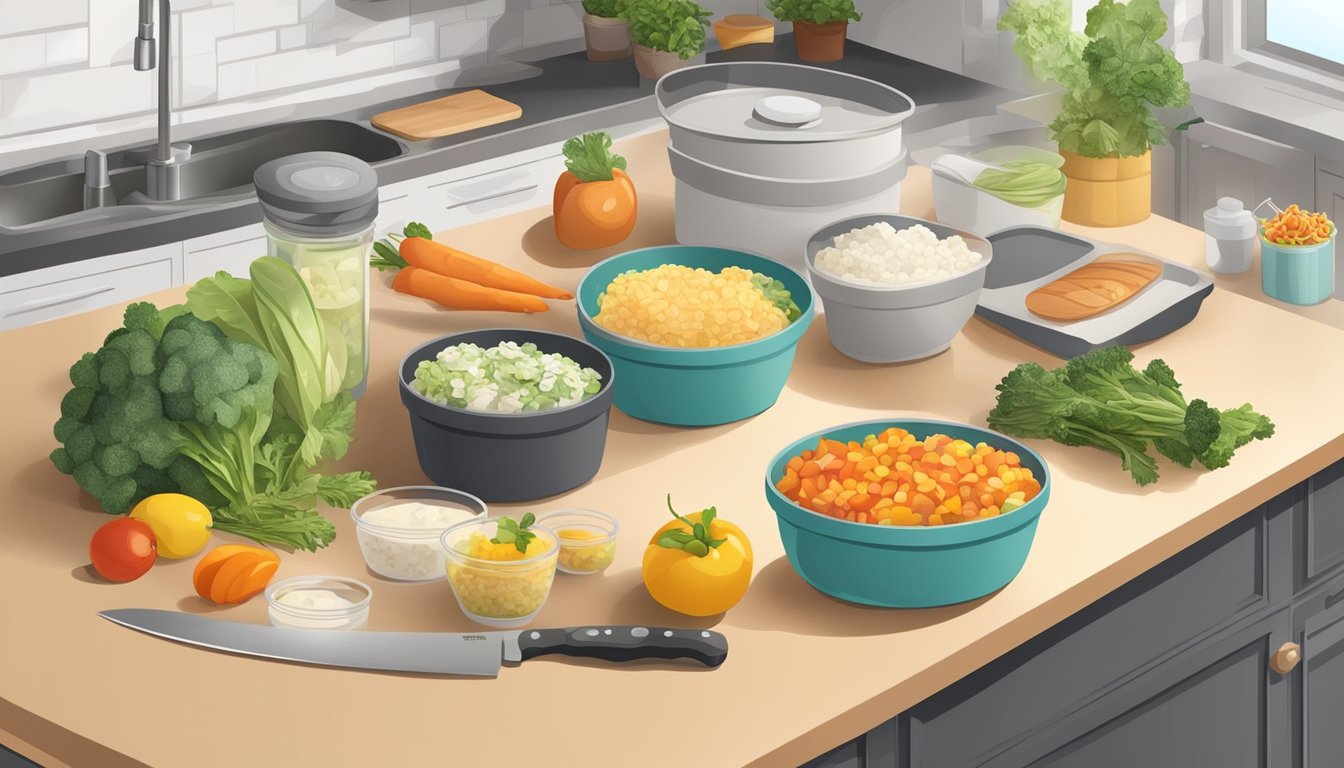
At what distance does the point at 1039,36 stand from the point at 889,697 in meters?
2.28

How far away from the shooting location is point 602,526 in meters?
2.02

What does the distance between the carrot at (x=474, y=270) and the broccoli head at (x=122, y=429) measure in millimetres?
666

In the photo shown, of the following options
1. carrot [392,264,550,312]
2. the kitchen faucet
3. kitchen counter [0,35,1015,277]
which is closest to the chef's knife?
carrot [392,264,550,312]

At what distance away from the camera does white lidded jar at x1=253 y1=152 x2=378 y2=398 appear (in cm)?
219

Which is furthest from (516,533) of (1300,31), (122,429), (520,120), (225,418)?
(1300,31)

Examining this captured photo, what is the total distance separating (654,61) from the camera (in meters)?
4.42

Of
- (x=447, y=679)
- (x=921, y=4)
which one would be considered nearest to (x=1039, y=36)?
(x=921, y=4)

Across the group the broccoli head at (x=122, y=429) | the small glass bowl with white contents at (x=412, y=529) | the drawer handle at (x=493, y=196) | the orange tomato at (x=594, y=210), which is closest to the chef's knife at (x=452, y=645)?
the small glass bowl with white contents at (x=412, y=529)

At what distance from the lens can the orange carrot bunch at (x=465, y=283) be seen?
2645 millimetres

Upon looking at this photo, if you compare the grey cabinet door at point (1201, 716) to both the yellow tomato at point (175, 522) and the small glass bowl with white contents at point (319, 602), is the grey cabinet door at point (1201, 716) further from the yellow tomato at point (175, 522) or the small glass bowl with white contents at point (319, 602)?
the yellow tomato at point (175, 522)

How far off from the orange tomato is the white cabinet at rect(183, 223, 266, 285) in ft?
3.46

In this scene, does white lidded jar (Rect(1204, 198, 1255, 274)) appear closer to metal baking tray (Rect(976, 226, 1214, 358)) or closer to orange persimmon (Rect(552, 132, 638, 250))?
metal baking tray (Rect(976, 226, 1214, 358))

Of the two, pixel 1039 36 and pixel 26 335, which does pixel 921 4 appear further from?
pixel 26 335

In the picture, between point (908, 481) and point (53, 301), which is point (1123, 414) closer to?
point (908, 481)
